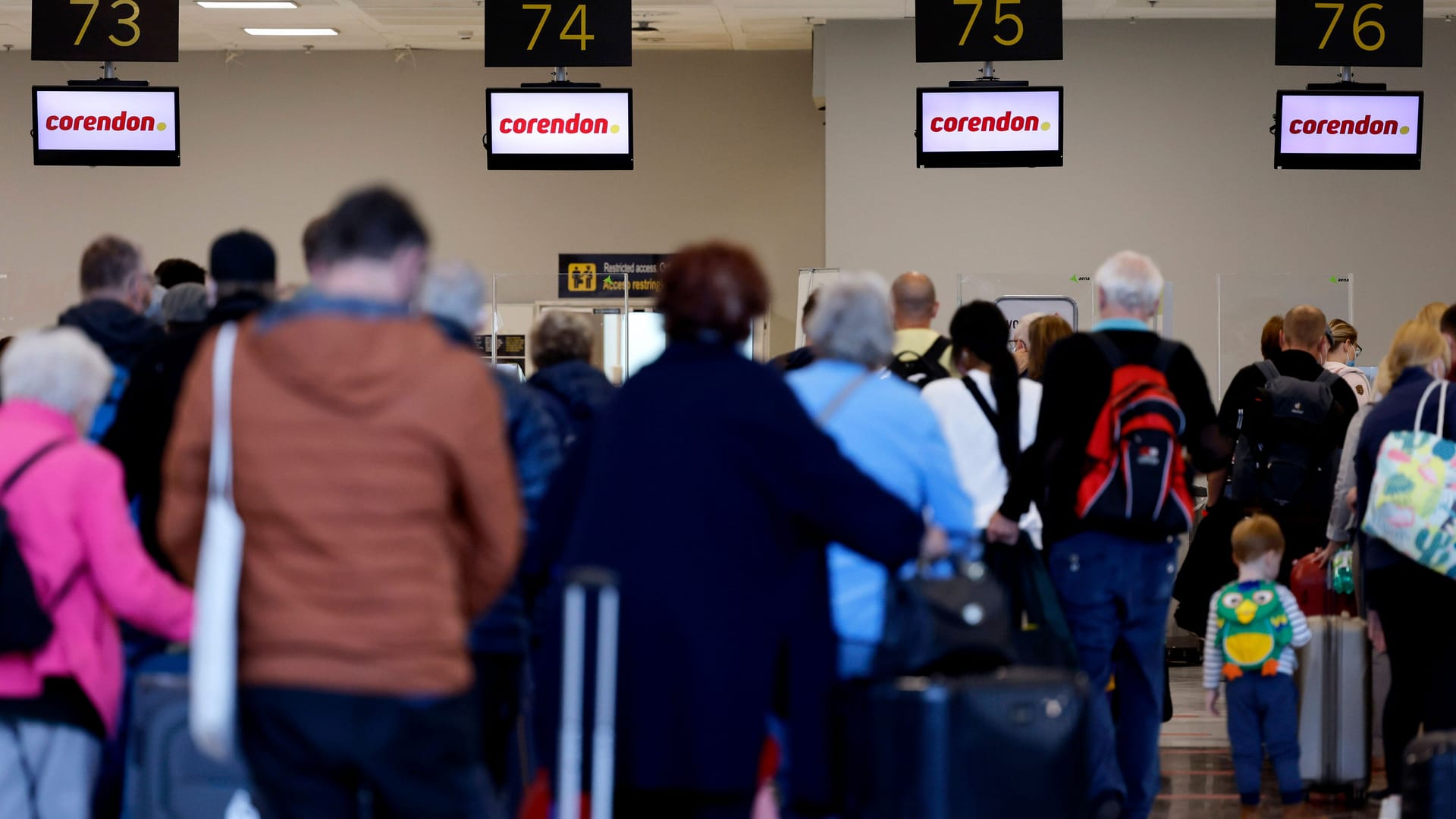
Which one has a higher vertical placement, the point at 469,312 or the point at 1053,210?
the point at 1053,210

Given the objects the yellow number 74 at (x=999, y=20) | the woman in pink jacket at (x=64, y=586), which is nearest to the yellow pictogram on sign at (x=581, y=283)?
the yellow number 74 at (x=999, y=20)

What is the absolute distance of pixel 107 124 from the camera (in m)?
10.4

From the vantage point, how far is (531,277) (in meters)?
10.6

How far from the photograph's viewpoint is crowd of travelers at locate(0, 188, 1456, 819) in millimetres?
2459

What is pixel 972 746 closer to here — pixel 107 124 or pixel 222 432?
pixel 222 432

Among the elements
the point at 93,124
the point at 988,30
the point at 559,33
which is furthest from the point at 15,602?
the point at 93,124

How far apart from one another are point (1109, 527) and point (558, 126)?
602 centimetres

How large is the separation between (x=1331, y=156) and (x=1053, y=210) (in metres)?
3.27

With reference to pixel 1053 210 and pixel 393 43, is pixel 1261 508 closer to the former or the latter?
pixel 1053 210

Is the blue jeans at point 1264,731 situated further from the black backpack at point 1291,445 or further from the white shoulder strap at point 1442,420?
the black backpack at point 1291,445

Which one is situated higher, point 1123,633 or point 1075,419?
point 1075,419

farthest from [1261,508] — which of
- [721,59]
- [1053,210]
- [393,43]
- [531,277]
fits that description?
[393,43]

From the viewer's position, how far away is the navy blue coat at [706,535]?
2861mm

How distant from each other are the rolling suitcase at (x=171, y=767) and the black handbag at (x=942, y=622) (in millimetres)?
1491
